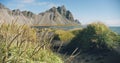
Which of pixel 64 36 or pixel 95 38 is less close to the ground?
pixel 95 38

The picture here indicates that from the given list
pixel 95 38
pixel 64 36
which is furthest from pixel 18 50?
pixel 64 36

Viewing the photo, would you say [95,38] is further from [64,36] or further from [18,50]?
[18,50]

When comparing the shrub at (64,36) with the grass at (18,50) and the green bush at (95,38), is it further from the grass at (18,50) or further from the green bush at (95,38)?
the grass at (18,50)

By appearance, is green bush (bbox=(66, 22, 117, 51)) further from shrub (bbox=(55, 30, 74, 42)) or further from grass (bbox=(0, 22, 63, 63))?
grass (bbox=(0, 22, 63, 63))

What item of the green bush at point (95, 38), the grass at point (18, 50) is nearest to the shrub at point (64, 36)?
the green bush at point (95, 38)

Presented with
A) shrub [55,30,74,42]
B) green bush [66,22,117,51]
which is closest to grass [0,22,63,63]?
green bush [66,22,117,51]

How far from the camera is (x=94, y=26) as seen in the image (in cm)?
1399

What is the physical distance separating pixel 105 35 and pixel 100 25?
2.77 ft

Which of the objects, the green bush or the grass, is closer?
the grass

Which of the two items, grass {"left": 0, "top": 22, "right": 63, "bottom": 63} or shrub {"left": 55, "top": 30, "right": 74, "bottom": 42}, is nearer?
grass {"left": 0, "top": 22, "right": 63, "bottom": 63}

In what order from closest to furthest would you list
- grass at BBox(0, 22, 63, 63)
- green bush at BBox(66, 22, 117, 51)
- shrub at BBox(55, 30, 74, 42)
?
grass at BBox(0, 22, 63, 63) < green bush at BBox(66, 22, 117, 51) < shrub at BBox(55, 30, 74, 42)

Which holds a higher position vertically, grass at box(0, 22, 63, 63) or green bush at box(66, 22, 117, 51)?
grass at box(0, 22, 63, 63)

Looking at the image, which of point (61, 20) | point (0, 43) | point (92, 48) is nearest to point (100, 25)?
point (92, 48)

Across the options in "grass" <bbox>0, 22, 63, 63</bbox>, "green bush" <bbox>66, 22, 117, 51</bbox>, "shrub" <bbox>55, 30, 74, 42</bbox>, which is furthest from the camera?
"shrub" <bbox>55, 30, 74, 42</bbox>
